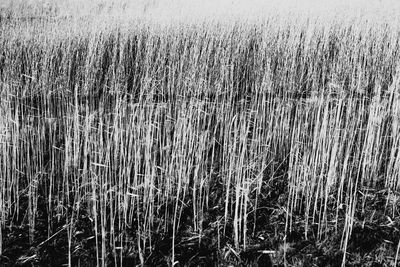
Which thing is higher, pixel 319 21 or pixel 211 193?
pixel 319 21

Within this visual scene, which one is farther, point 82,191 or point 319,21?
point 319,21

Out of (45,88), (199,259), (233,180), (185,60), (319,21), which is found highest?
(319,21)

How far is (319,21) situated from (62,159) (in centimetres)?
488

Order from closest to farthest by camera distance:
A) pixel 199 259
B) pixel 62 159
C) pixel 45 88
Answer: pixel 199 259, pixel 62 159, pixel 45 88

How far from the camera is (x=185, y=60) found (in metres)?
4.95

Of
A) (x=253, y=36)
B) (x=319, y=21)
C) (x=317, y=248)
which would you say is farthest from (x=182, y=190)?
(x=319, y=21)

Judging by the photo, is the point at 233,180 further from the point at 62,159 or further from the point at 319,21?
the point at 319,21

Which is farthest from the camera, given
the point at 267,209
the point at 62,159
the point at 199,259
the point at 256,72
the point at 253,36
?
the point at 253,36

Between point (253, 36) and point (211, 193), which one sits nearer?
point (211, 193)

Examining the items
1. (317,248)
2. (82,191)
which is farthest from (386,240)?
(82,191)

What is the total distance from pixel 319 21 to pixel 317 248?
4.97m

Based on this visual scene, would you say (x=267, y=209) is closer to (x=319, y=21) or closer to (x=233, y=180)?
(x=233, y=180)

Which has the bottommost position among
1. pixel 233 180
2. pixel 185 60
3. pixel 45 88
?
pixel 233 180

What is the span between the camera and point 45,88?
4332 millimetres
